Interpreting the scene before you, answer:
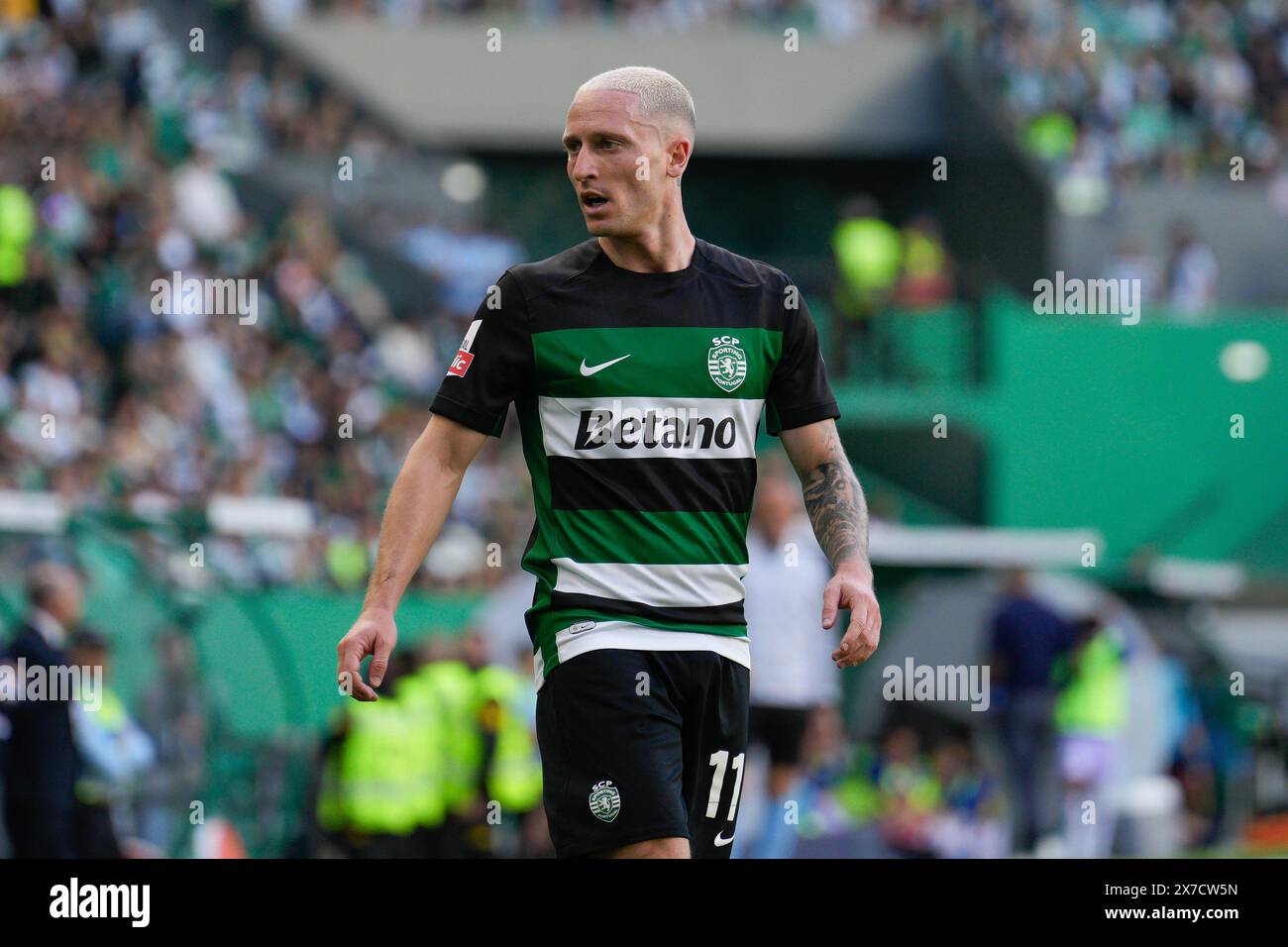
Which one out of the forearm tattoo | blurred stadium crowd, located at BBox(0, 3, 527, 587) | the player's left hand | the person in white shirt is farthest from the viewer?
blurred stadium crowd, located at BBox(0, 3, 527, 587)

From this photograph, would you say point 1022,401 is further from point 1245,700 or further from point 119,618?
point 119,618

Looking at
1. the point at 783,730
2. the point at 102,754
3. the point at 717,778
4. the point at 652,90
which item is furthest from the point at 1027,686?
the point at 652,90

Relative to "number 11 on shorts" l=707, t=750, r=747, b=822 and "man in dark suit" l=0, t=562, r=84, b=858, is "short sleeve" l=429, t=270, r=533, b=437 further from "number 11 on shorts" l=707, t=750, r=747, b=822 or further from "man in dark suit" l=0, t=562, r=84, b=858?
"man in dark suit" l=0, t=562, r=84, b=858

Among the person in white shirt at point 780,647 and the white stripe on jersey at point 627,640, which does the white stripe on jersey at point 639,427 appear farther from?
the person in white shirt at point 780,647

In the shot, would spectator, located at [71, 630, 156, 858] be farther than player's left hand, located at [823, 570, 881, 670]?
Yes

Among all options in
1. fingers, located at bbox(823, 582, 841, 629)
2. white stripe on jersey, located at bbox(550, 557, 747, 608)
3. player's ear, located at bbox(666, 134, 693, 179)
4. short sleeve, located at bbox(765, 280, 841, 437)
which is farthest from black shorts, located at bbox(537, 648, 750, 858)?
player's ear, located at bbox(666, 134, 693, 179)

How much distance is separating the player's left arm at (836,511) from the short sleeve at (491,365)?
715 mm

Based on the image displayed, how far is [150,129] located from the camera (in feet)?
60.6

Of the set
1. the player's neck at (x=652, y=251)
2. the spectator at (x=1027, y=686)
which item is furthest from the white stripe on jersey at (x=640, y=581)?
the spectator at (x=1027, y=686)

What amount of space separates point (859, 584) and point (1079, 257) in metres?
15.7

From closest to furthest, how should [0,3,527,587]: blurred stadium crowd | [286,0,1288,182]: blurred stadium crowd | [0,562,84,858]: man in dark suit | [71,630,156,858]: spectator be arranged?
[0,562,84,858]: man in dark suit → [71,630,156,858]: spectator → [0,3,527,587]: blurred stadium crowd → [286,0,1288,182]: blurred stadium crowd

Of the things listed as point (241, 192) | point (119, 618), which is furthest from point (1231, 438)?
point (119, 618)

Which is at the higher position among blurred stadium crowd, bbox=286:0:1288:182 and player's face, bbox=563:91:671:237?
blurred stadium crowd, bbox=286:0:1288:182

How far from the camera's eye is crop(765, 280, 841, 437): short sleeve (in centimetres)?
504
